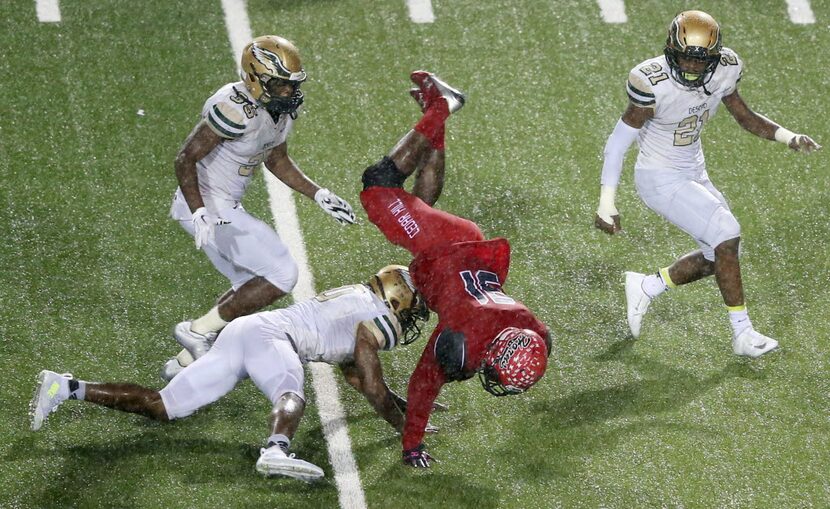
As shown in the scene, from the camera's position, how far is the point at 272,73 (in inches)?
262

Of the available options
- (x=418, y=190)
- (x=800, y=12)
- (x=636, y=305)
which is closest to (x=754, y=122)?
(x=636, y=305)

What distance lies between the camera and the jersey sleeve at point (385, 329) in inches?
256

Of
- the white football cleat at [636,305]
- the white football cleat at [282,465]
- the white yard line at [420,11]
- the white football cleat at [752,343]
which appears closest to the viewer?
the white football cleat at [282,465]

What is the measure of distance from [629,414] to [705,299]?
1143mm

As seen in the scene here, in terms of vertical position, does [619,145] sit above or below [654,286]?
above

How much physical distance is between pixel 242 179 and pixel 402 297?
3.44ft

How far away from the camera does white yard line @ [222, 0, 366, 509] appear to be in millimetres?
6430

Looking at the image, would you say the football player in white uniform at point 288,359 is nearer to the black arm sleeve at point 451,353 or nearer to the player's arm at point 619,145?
the black arm sleeve at point 451,353

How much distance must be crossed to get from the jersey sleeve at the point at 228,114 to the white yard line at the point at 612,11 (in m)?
3.67

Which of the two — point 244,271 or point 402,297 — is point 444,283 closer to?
point 402,297

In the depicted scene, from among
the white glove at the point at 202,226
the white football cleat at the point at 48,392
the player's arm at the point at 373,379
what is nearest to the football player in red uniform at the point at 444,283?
the player's arm at the point at 373,379

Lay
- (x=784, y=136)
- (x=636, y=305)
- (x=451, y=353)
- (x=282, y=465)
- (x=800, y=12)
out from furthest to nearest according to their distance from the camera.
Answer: (x=800, y=12) < (x=636, y=305) < (x=784, y=136) < (x=451, y=353) < (x=282, y=465)

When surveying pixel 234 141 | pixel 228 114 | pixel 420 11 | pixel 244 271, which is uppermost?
pixel 228 114

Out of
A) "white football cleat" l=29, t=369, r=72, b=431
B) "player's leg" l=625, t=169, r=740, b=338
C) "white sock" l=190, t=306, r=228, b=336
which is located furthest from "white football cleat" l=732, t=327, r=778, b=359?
"white football cleat" l=29, t=369, r=72, b=431
